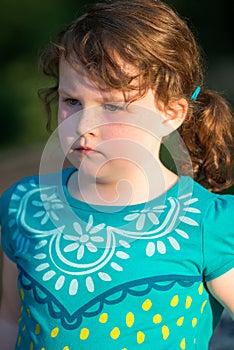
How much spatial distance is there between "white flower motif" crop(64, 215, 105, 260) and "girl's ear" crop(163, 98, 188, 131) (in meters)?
0.31

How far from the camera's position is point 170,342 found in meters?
1.74

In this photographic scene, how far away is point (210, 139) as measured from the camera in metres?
2.03

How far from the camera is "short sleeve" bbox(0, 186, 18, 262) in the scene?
197 cm

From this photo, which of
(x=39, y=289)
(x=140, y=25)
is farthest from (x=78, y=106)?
(x=39, y=289)

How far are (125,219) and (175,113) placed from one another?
0.30 m

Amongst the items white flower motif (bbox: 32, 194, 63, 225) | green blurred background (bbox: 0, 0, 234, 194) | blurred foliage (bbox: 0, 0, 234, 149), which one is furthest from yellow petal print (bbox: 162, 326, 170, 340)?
blurred foliage (bbox: 0, 0, 234, 149)

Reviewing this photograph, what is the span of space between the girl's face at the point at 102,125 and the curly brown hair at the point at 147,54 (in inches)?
1.3

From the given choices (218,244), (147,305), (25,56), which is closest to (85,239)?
(147,305)

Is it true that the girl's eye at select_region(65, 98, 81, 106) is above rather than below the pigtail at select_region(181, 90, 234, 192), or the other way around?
above

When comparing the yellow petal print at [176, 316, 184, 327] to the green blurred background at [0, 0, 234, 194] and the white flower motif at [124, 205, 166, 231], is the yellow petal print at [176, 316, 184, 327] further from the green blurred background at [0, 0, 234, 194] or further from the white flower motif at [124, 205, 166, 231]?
the green blurred background at [0, 0, 234, 194]

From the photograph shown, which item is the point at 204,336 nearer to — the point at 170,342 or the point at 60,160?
the point at 170,342

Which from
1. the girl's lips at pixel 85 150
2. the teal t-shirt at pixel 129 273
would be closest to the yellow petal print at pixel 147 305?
the teal t-shirt at pixel 129 273

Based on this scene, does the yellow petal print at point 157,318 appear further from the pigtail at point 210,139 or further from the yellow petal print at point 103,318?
the pigtail at point 210,139

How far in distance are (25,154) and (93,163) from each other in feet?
12.9
